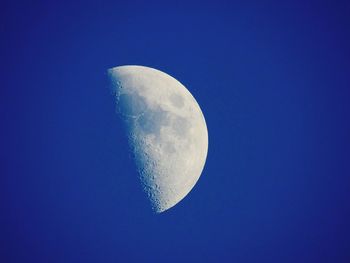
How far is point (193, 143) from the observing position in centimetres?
535

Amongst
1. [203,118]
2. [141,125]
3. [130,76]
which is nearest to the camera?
[141,125]

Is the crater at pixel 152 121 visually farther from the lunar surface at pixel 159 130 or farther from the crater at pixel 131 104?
the crater at pixel 131 104

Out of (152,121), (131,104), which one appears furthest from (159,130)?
(131,104)

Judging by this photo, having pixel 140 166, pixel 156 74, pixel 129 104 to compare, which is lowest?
pixel 140 166

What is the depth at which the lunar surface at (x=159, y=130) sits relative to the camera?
481cm

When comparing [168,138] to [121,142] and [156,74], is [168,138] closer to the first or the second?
[121,142]

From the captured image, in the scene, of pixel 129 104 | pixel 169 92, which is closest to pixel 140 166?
pixel 129 104

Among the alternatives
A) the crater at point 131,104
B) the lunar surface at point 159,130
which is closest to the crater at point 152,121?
the lunar surface at point 159,130

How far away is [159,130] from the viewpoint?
4828mm

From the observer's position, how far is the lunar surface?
4.81 metres

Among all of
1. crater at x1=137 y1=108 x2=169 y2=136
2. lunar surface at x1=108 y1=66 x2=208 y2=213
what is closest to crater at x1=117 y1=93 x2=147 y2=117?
lunar surface at x1=108 y1=66 x2=208 y2=213

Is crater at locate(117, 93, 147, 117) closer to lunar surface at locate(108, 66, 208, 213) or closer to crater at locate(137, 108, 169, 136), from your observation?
lunar surface at locate(108, 66, 208, 213)

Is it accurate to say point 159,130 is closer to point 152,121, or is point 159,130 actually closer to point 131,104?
point 152,121

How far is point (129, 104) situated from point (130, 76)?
0.69 metres
